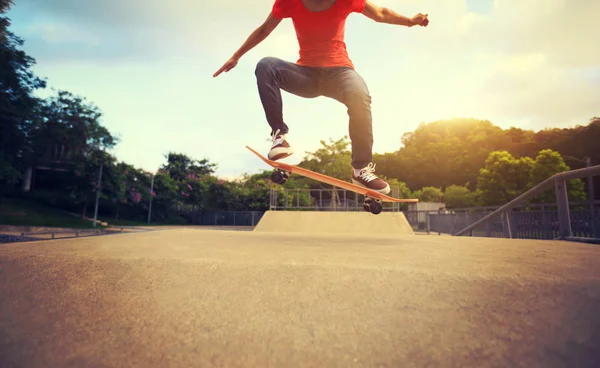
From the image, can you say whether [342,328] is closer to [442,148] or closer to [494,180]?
[494,180]

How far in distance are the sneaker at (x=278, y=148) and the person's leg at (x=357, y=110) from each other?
70cm

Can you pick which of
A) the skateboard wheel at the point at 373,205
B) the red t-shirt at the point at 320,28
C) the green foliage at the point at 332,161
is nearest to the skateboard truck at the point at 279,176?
the skateboard wheel at the point at 373,205

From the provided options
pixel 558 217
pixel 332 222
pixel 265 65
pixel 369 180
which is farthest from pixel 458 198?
pixel 265 65

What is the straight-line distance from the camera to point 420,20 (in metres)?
3.71

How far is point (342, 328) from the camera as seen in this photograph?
1.29 metres

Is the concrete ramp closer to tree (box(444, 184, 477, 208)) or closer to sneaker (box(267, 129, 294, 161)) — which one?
sneaker (box(267, 129, 294, 161))

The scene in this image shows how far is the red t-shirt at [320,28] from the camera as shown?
3.53 meters

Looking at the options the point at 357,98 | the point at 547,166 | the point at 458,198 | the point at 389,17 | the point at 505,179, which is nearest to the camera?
the point at 357,98

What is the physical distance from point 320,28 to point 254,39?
776 mm

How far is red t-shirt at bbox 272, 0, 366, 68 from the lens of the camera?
139 inches

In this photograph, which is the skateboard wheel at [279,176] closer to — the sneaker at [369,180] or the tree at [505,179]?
the sneaker at [369,180]

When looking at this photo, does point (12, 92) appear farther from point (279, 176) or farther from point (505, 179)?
point (505, 179)

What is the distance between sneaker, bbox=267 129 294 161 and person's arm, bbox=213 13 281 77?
3.46ft

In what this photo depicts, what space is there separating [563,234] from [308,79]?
151 inches
